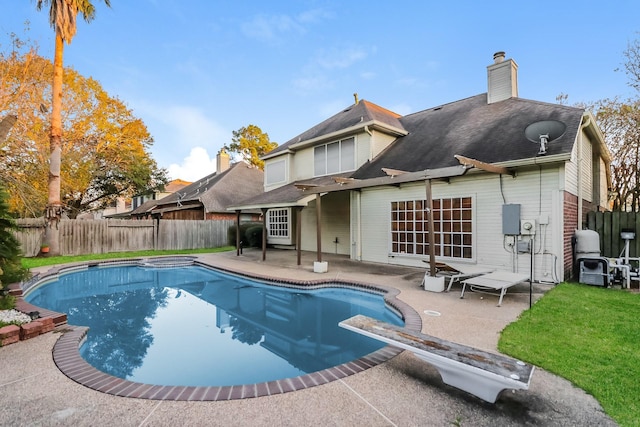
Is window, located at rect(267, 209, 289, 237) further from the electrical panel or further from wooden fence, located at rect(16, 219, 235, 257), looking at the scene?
the electrical panel

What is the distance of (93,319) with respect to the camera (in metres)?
6.58

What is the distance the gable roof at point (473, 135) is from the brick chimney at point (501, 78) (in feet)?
1.19

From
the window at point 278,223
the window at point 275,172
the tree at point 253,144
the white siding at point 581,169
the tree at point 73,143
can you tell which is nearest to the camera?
the white siding at point 581,169

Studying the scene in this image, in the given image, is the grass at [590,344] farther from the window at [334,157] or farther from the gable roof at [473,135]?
the window at [334,157]

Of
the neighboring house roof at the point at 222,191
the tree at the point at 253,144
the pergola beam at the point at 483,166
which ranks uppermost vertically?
the tree at the point at 253,144

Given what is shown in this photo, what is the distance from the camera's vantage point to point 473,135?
1050 cm

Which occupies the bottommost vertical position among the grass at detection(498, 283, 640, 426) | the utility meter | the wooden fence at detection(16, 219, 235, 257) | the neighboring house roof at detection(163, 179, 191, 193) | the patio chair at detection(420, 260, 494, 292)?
the grass at detection(498, 283, 640, 426)

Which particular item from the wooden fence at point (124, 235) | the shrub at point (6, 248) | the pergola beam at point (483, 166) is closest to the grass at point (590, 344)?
the pergola beam at point (483, 166)

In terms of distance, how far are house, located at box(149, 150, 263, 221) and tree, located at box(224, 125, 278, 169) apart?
5.83 metres

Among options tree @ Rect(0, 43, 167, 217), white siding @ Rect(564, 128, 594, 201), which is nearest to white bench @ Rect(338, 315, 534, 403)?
white siding @ Rect(564, 128, 594, 201)

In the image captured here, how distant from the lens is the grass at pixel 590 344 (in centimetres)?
295

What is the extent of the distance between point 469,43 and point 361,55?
488 cm

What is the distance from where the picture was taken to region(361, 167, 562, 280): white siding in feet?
25.4

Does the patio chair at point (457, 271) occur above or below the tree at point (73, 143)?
below
